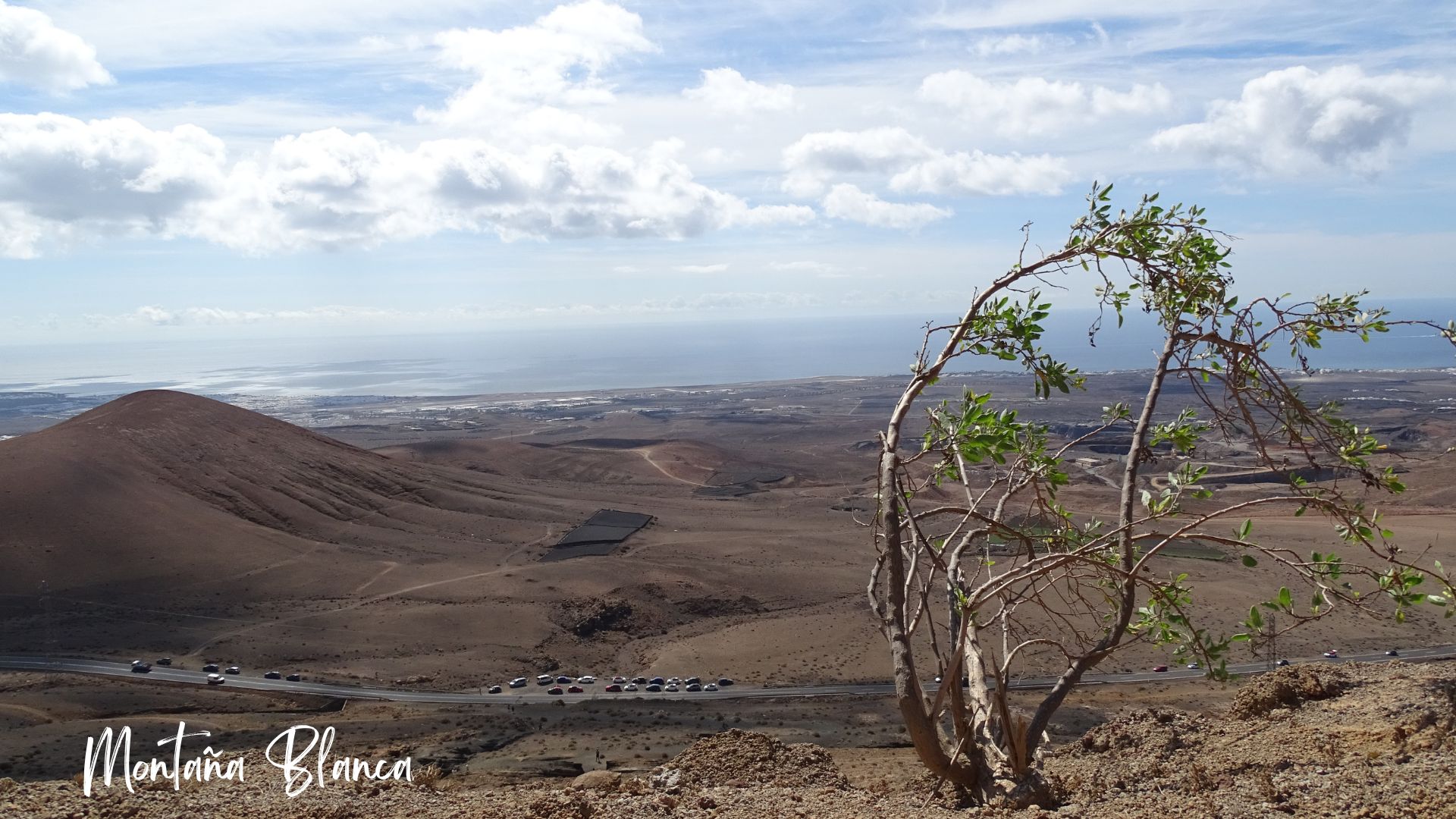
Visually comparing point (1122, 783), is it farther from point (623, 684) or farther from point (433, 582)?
point (433, 582)

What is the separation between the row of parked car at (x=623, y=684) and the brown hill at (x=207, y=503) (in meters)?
13.4

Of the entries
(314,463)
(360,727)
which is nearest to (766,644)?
(360,727)

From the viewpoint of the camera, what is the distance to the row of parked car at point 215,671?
85.9 ft

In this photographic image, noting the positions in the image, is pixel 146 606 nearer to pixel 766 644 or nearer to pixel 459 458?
pixel 766 644

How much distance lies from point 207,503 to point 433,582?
14.3 metres

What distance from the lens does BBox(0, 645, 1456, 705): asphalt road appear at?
83.8ft

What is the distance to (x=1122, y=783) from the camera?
590 centimetres

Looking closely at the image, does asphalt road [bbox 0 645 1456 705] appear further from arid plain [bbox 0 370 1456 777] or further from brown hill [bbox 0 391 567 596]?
brown hill [bbox 0 391 567 596]

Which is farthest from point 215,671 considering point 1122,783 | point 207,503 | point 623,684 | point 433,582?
point 1122,783

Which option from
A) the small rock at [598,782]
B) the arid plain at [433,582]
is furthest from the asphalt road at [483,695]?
the small rock at [598,782]

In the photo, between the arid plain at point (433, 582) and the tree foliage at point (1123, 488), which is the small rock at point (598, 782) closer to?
the tree foliage at point (1123, 488)

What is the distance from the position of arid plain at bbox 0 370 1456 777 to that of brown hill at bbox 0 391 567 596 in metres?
0.16

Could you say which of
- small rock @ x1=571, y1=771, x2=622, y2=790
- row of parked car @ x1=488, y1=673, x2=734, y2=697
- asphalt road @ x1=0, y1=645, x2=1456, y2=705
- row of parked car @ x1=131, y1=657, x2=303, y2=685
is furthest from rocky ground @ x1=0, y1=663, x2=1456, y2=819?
row of parked car @ x1=131, y1=657, x2=303, y2=685

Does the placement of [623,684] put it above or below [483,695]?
below
